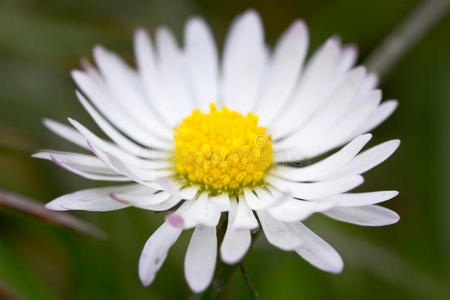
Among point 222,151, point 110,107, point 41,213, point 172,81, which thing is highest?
point 172,81

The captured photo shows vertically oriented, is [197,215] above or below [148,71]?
below

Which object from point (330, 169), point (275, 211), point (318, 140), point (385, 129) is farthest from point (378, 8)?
point (275, 211)

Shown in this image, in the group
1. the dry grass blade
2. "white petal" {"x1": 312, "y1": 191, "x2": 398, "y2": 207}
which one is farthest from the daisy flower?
the dry grass blade

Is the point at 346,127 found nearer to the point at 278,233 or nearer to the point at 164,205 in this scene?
the point at 278,233

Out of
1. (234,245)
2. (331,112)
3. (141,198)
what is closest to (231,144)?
(331,112)

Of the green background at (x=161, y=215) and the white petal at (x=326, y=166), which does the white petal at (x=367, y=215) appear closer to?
the white petal at (x=326, y=166)

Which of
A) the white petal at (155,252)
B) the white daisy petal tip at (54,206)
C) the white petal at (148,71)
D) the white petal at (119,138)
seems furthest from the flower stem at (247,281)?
the white petal at (148,71)

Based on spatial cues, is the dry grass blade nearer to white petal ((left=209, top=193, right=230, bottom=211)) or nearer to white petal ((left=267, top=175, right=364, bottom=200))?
white petal ((left=209, top=193, right=230, bottom=211))
